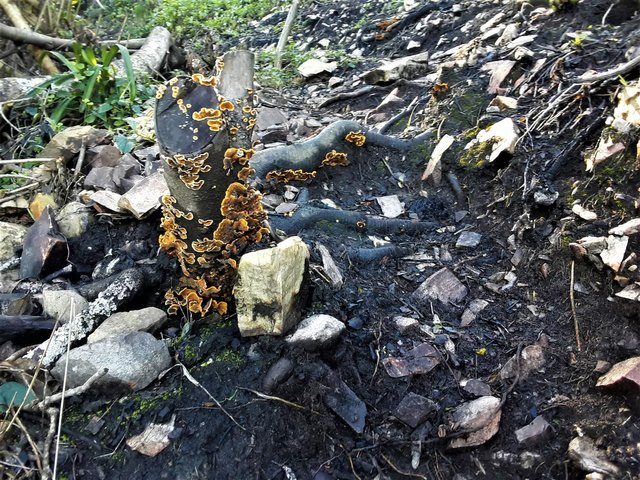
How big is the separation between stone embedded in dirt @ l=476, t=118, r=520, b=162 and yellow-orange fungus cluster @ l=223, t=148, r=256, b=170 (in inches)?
74.3

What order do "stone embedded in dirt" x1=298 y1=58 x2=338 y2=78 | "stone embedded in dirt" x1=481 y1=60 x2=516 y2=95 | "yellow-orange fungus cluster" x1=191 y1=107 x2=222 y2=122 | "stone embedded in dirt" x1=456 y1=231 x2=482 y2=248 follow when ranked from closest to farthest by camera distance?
"yellow-orange fungus cluster" x1=191 y1=107 x2=222 y2=122
"stone embedded in dirt" x1=456 y1=231 x2=482 y2=248
"stone embedded in dirt" x1=481 y1=60 x2=516 y2=95
"stone embedded in dirt" x1=298 y1=58 x2=338 y2=78

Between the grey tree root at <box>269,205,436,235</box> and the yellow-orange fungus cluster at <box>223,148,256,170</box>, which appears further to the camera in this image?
the grey tree root at <box>269,205,436,235</box>

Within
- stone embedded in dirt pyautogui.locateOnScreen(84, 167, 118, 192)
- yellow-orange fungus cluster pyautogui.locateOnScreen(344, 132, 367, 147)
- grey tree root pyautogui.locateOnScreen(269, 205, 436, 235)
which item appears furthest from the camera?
yellow-orange fungus cluster pyautogui.locateOnScreen(344, 132, 367, 147)

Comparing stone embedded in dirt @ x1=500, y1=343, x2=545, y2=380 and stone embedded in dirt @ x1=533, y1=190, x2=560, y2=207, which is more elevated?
stone embedded in dirt @ x1=533, y1=190, x2=560, y2=207

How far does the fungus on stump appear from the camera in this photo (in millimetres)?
1803

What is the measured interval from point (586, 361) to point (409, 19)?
5941 mm

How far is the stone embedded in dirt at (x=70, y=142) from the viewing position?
135 inches

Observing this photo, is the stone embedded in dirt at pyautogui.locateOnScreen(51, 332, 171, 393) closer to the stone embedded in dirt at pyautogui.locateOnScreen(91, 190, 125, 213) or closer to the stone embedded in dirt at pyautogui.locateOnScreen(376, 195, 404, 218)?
the stone embedded in dirt at pyautogui.locateOnScreen(91, 190, 125, 213)

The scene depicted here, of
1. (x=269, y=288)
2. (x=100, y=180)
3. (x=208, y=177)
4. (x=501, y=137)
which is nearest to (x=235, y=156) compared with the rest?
(x=208, y=177)

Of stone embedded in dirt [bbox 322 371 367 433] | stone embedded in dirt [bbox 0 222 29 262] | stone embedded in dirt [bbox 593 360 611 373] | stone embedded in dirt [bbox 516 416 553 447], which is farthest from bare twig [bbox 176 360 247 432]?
stone embedded in dirt [bbox 593 360 611 373]

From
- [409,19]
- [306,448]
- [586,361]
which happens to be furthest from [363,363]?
[409,19]

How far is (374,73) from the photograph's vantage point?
217 inches

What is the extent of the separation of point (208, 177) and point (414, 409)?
47.9 inches

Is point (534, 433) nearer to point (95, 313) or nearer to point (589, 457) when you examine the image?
point (589, 457)
